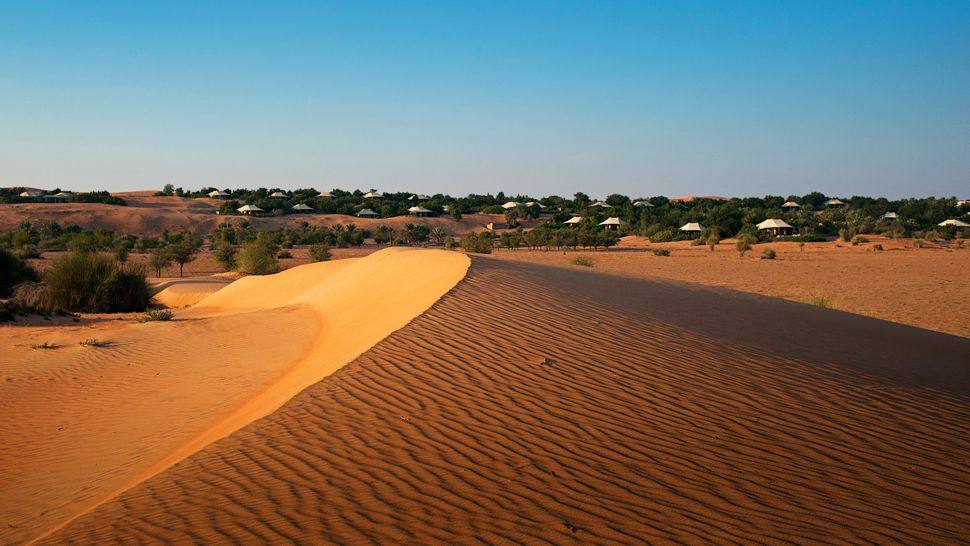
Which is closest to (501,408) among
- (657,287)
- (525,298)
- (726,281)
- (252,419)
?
(252,419)

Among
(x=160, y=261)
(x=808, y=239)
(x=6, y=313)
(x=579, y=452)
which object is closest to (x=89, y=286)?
(x=6, y=313)

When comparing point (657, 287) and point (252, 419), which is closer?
point (252, 419)

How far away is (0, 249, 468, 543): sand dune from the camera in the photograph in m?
6.59

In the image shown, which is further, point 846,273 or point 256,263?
point 256,263

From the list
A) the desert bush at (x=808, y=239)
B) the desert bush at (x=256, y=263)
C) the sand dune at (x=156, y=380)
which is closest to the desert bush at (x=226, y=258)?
the desert bush at (x=256, y=263)

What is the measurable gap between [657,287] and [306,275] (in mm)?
12683

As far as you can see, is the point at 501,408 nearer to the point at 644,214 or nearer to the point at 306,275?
the point at 306,275

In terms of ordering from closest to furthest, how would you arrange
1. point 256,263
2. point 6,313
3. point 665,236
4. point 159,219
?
point 6,313, point 256,263, point 665,236, point 159,219

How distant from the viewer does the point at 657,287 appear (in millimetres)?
16172

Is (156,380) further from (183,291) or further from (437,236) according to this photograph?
(437,236)

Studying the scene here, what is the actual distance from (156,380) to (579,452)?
26.5 feet

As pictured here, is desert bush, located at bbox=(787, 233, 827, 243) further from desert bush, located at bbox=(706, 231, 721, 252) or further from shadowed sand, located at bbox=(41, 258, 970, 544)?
shadowed sand, located at bbox=(41, 258, 970, 544)

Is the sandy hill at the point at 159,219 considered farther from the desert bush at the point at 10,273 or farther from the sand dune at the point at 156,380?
the sand dune at the point at 156,380

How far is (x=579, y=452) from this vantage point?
18.0 ft
